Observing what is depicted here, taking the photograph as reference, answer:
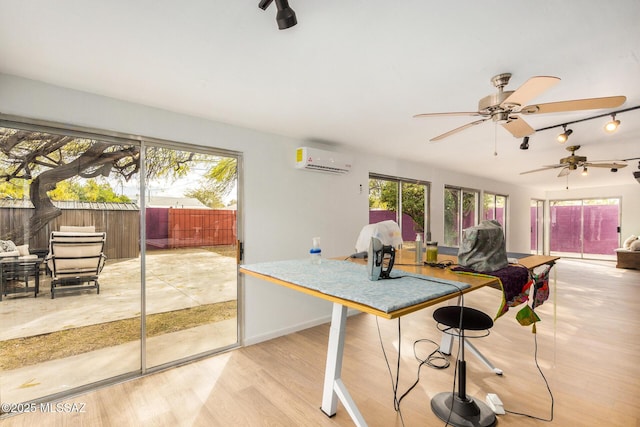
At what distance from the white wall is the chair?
92cm

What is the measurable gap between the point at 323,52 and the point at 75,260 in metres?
2.56

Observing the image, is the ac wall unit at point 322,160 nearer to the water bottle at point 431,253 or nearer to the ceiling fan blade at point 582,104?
→ the water bottle at point 431,253

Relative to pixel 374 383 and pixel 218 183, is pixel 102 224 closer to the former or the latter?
pixel 218 183

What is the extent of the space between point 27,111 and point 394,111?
9.42 feet

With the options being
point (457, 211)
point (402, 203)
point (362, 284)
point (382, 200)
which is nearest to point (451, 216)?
point (457, 211)

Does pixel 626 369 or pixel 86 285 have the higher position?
pixel 86 285

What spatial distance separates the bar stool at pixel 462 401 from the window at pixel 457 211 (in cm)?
428

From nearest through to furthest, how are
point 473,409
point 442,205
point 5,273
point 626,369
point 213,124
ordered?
point 473,409
point 5,273
point 626,369
point 213,124
point 442,205

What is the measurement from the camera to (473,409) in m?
2.10

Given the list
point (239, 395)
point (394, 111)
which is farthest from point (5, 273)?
point (394, 111)

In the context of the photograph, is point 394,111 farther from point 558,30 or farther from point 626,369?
point 626,369

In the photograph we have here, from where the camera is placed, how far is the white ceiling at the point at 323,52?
1.46 m

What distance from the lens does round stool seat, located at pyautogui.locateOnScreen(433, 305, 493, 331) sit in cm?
201

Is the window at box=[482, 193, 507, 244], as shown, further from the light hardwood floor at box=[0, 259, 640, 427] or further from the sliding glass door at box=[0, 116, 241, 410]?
the sliding glass door at box=[0, 116, 241, 410]
